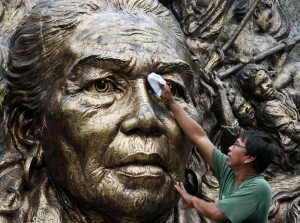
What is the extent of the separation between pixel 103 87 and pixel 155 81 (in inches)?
10.1

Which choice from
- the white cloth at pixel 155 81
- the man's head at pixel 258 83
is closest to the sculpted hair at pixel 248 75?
the man's head at pixel 258 83

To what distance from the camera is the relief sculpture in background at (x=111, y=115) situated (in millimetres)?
4762

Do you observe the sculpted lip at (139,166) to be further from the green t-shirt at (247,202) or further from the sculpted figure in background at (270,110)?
the sculpted figure in background at (270,110)

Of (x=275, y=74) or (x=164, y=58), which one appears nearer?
(x=164, y=58)

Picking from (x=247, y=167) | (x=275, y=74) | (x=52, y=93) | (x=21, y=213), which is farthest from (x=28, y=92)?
(x=275, y=74)

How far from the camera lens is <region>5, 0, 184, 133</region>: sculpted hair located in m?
5.08

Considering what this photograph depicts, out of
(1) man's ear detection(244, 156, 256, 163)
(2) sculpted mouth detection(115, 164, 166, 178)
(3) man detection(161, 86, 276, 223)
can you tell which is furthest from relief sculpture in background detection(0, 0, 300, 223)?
(1) man's ear detection(244, 156, 256, 163)

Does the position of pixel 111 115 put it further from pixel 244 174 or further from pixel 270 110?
pixel 270 110

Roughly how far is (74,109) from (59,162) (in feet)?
0.95

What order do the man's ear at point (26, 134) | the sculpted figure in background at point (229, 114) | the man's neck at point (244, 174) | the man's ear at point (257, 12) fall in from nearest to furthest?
the man's neck at point (244, 174) → the man's ear at point (26, 134) → the sculpted figure in background at point (229, 114) → the man's ear at point (257, 12)

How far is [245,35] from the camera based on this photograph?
615 centimetres

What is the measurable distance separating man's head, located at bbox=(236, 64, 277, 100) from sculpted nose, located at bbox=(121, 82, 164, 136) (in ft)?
3.76

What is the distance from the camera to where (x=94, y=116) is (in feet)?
15.8

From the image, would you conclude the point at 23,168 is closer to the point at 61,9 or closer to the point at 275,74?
the point at 61,9
